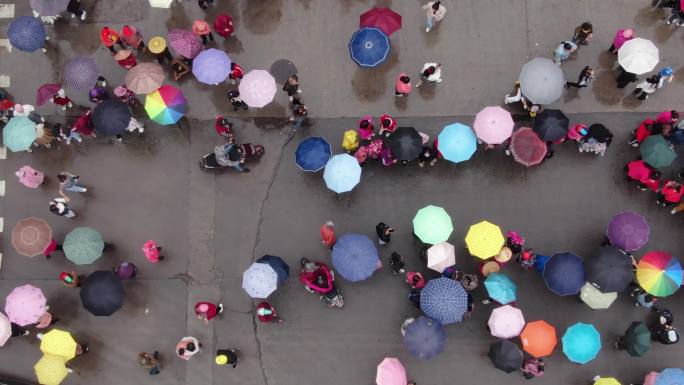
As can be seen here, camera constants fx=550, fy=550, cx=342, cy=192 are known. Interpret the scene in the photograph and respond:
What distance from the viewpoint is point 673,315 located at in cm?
1196

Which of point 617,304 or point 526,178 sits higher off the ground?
point 526,178

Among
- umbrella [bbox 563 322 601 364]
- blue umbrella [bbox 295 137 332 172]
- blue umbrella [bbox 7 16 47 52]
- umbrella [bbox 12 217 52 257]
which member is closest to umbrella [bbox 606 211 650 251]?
umbrella [bbox 563 322 601 364]

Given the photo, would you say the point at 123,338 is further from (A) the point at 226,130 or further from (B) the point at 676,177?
(B) the point at 676,177

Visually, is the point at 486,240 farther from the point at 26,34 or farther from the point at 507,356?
the point at 26,34

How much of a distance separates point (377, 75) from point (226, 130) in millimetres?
3840

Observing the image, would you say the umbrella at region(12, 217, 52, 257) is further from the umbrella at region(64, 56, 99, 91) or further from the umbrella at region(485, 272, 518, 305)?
the umbrella at region(485, 272, 518, 305)

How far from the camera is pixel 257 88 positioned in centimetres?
1184

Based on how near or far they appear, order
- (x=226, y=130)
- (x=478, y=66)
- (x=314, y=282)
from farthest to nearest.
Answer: (x=478, y=66)
(x=226, y=130)
(x=314, y=282)

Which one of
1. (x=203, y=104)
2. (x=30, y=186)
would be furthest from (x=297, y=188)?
(x=30, y=186)

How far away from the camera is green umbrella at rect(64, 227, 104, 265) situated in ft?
37.6

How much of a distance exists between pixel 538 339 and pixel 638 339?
2.02 m

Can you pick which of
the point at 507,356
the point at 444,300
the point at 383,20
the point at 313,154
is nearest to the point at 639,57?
the point at 383,20

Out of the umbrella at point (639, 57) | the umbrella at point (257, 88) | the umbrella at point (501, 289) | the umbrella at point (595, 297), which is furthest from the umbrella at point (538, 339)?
the umbrella at point (257, 88)

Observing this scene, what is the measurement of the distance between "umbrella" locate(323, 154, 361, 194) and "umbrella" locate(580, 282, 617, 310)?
5.14 m
